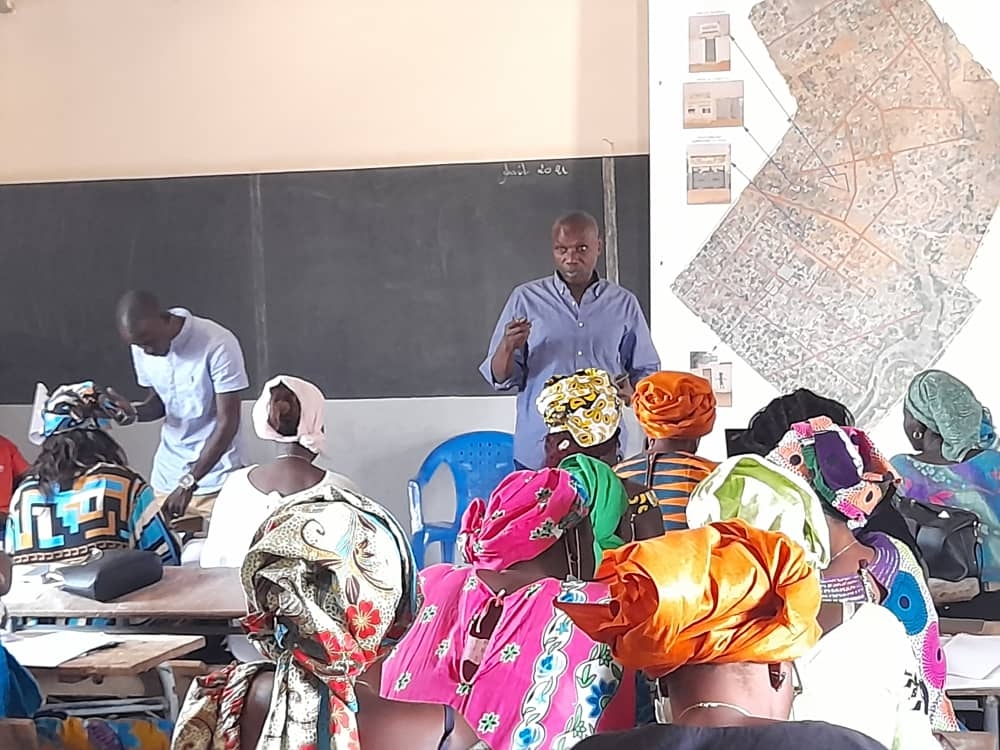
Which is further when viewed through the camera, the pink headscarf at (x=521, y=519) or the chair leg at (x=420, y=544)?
the chair leg at (x=420, y=544)

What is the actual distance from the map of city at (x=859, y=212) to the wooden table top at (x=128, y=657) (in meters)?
2.03

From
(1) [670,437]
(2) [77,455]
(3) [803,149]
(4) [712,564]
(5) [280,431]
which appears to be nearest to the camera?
(4) [712,564]

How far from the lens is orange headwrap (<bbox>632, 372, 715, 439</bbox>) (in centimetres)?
323

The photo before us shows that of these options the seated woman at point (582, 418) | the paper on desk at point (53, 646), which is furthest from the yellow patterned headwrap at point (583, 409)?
the paper on desk at point (53, 646)

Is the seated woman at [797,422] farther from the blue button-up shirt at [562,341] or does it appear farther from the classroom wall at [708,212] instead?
the blue button-up shirt at [562,341]

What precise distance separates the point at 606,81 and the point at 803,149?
72 centimetres

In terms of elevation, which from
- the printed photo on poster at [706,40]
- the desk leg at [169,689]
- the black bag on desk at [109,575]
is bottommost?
the desk leg at [169,689]

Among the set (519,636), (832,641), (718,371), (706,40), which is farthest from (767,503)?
(706,40)

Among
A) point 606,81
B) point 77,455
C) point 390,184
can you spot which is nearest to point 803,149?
point 606,81

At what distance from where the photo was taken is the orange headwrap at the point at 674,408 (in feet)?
10.6

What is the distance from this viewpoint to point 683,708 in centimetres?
128

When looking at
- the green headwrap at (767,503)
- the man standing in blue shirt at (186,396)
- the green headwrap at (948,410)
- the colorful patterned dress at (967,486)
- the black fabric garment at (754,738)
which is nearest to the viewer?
the black fabric garment at (754,738)

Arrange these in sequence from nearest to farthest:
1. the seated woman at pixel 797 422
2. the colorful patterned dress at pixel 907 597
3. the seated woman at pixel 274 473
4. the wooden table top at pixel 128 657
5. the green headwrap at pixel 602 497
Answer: the colorful patterned dress at pixel 907 597 → the green headwrap at pixel 602 497 → the wooden table top at pixel 128 657 → the seated woman at pixel 797 422 → the seated woman at pixel 274 473

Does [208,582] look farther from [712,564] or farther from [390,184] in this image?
[712,564]
